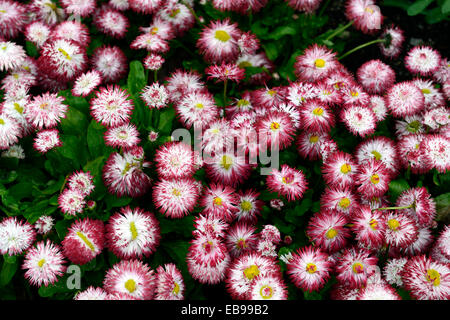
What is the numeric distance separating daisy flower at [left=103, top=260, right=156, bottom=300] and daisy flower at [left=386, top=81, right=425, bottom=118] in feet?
6.14

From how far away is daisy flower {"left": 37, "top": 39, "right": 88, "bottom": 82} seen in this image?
2344mm

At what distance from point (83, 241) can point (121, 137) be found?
0.59 metres

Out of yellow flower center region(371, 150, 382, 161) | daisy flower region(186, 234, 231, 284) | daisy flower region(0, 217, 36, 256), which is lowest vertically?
daisy flower region(186, 234, 231, 284)

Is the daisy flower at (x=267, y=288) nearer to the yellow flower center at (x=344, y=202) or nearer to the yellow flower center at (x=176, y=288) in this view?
the yellow flower center at (x=176, y=288)

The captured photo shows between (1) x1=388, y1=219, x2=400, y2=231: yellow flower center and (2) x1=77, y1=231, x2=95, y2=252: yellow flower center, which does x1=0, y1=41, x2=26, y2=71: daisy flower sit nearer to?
(2) x1=77, y1=231, x2=95, y2=252: yellow flower center

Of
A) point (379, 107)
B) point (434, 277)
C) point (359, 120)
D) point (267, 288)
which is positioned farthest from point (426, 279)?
point (379, 107)

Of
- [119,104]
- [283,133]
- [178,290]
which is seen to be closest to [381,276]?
[283,133]

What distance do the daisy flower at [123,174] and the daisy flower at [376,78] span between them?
1757 mm

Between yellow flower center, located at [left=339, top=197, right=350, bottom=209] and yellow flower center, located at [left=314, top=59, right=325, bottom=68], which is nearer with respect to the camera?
yellow flower center, located at [left=339, top=197, right=350, bottom=209]

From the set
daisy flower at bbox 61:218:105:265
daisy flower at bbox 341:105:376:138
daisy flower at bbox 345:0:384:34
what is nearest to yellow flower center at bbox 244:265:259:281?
daisy flower at bbox 61:218:105:265

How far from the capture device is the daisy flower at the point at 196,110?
224cm

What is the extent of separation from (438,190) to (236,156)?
1.40 meters

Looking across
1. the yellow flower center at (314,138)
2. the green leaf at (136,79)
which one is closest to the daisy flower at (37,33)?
the green leaf at (136,79)

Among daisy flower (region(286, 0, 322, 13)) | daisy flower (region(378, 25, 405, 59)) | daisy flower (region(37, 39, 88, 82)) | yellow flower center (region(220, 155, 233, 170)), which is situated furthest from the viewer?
daisy flower (region(378, 25, 405, 59))
